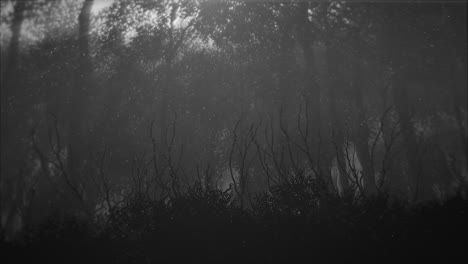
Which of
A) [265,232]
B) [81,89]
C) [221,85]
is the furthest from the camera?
[221,85]

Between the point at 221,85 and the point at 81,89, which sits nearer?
the point at 81,89

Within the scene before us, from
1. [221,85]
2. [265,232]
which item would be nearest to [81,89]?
[221,85]

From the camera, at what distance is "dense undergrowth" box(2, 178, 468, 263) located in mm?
5930

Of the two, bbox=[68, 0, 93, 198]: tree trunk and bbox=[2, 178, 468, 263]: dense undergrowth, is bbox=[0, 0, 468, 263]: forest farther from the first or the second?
bbox=[2, 178, 468, 263]: dense undergrowth

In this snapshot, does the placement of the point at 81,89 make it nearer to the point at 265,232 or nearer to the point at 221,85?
the point at 221,85

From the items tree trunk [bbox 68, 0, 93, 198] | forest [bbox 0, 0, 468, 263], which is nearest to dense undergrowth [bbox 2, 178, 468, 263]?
forest [bbox 0, 0, 468, 263]

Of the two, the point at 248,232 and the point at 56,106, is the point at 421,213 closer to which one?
the point at 248,232

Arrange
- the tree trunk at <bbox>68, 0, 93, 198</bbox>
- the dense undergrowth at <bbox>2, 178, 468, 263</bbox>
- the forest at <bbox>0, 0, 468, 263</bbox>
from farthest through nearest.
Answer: the tree trunk at <bbox>68, 0, 93, 198</bbox> < the forest at <bbox>0, 0, 468, 263</bbox> < the dense undergrowth at <bbox>2, 178, 468, 263</bbox>

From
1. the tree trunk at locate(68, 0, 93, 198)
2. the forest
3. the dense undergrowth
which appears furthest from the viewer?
the tree trunk at locate(68, 0, 93, 198)

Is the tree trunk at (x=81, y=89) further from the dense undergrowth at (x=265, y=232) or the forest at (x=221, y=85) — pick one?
the dense undergrowth at (x=265, y=232)

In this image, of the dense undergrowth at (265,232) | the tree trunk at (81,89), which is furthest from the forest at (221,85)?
the dense undergrowth at (265,232)

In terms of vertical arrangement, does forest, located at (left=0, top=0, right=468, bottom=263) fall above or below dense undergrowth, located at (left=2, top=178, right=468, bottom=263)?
above

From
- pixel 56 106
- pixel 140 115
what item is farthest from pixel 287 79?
pixel 56 106

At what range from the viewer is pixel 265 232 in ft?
21.3
